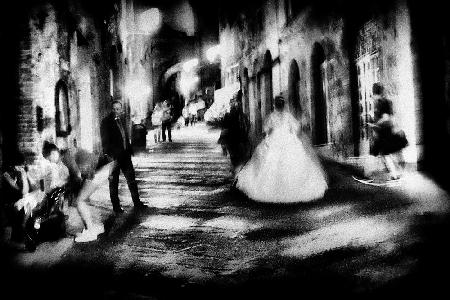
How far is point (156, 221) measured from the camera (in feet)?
22.1

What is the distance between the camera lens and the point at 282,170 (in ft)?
25.0

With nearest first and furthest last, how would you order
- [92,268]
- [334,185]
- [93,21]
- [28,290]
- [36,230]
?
[28,290]
[92,268]
[36,230]
[334,185]
[93,21]

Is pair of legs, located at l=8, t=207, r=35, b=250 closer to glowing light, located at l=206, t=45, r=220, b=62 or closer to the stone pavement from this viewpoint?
the stone pavement

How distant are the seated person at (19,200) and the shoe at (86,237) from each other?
60 centimetres

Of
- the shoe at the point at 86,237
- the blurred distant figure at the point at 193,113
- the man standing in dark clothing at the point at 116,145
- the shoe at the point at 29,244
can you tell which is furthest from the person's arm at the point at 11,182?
the blurred distant figure at the point at 193,113

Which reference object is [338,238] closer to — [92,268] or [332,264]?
[332,264]

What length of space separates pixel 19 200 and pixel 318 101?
10388 millimetres

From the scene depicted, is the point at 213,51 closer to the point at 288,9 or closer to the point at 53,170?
the point at 288,9

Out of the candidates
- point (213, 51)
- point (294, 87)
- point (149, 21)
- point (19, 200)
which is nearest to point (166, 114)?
point (294, 87)

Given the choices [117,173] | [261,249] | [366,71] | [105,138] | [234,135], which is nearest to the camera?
[261,249]

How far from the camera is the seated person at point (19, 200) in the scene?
574cm

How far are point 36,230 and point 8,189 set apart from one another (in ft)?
2.92

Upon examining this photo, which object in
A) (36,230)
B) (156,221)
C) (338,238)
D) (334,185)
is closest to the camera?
(338,238)

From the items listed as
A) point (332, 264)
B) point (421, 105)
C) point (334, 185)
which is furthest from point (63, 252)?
point (421, 105)
